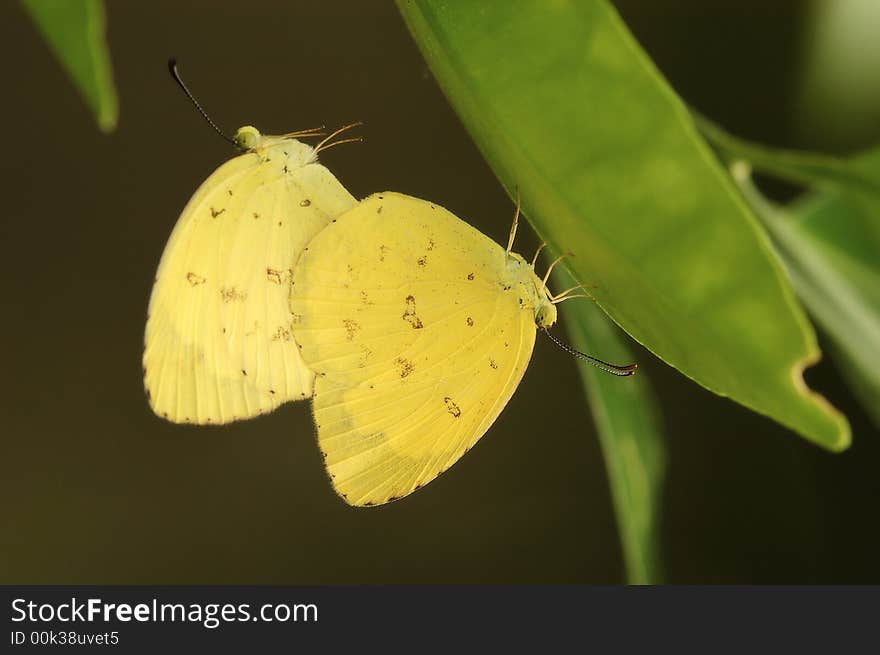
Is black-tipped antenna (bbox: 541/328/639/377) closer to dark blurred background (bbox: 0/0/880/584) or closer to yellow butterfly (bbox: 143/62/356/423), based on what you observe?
yellow butterfly (bbox: 143/62/356/423)

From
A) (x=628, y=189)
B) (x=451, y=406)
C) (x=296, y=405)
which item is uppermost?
(x=296, y=405)

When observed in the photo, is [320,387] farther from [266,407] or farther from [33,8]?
[33,8]

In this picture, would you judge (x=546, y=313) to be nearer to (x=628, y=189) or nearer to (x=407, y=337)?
(x=407, y=337)

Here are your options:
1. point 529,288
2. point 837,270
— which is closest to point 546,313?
point 529,288

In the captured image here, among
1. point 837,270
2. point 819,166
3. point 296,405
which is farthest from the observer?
Result: point 296,405

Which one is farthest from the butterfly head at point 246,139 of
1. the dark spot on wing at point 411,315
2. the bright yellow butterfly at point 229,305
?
the dark spot on wing at point 411,315

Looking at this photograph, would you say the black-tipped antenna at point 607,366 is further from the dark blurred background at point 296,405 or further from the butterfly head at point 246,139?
the dark blurred background at point 296,405

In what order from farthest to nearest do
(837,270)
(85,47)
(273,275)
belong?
(837,270)
(273,275)
(85,47)
